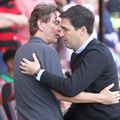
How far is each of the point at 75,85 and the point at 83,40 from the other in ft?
1.08

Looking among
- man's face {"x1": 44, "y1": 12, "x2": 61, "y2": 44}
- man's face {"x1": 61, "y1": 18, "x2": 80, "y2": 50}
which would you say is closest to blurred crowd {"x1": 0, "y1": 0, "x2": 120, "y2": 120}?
man's face {"x1": 44, "y1": 12, "x2": 61, "y2": 44}

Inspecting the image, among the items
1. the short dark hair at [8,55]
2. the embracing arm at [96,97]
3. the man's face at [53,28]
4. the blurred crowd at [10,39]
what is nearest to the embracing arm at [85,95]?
the embracing arm at [96,97]

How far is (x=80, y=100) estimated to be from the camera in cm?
336

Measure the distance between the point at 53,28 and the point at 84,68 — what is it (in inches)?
16.7

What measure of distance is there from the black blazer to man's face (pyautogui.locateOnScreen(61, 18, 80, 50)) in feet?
0.26

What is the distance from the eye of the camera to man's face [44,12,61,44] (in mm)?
3498

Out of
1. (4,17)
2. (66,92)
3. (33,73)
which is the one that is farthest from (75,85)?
(4,17)

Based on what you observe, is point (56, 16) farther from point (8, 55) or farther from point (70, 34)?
point (8, 55)

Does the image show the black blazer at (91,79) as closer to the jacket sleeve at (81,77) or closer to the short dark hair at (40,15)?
the jacket sleeve at (81,77)

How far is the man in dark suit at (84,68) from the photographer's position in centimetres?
327

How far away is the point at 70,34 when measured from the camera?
338cm

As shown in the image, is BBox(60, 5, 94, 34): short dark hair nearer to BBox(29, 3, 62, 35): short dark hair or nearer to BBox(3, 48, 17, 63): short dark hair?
BBox(29, 3, 62, 35): short dark hair

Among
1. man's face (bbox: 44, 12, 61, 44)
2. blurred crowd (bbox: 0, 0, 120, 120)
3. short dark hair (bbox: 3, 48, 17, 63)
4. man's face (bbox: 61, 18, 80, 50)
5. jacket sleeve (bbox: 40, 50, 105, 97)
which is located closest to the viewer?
jacket sleeve (bbox: 40, 50, 105, 97)

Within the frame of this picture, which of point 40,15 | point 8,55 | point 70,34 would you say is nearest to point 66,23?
point 70,34
